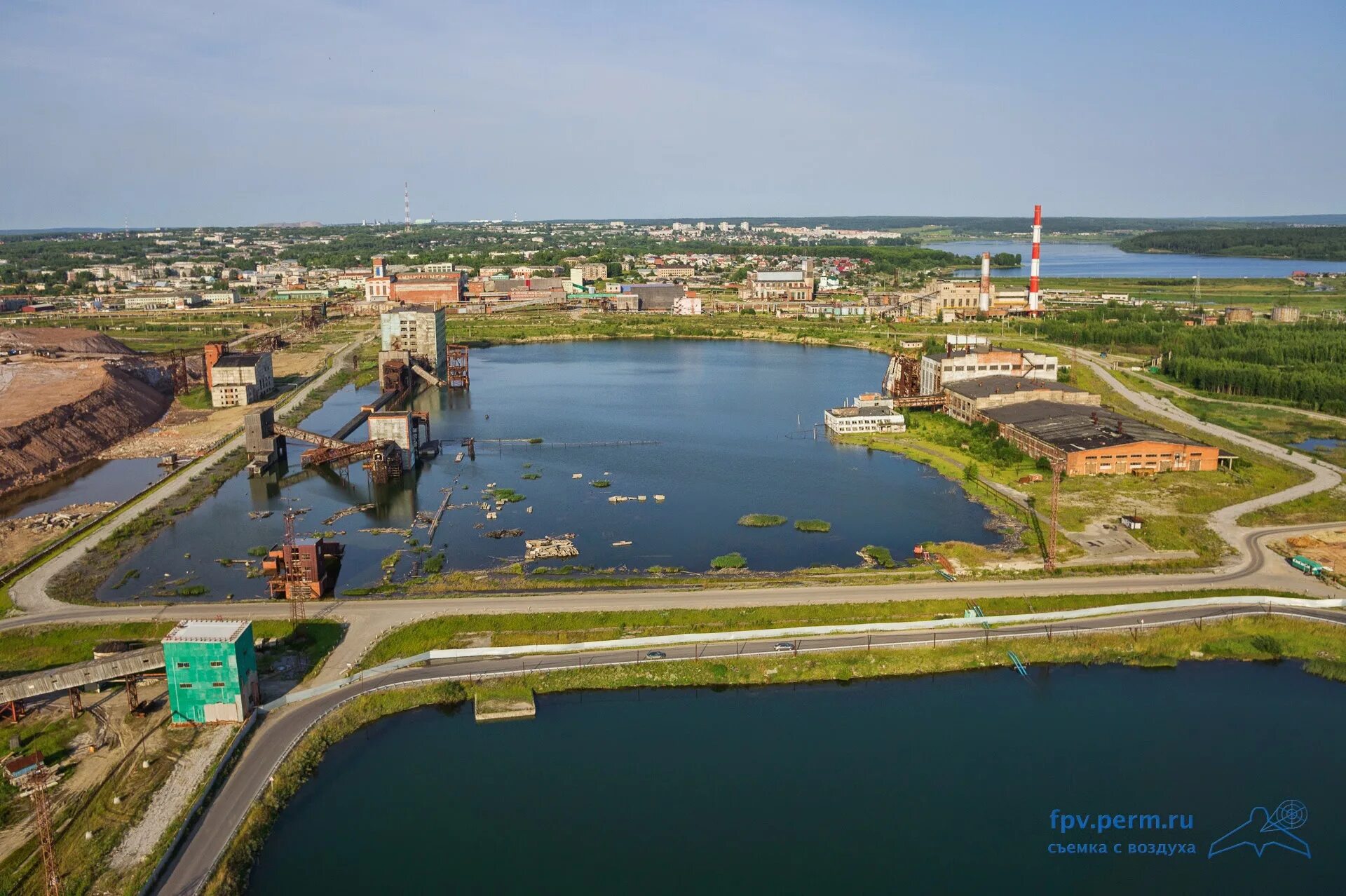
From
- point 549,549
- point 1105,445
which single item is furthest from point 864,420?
point 549,549

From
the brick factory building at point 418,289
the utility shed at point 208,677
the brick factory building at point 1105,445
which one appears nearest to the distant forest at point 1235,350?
the brick factory building at point 1105,445

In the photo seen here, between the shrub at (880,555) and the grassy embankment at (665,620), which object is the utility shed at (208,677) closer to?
the grassy embankment at (665,620)

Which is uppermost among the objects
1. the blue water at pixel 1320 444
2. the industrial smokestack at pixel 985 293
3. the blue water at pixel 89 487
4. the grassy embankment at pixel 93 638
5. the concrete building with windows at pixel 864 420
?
the industrial smokestack at pixel 985 293

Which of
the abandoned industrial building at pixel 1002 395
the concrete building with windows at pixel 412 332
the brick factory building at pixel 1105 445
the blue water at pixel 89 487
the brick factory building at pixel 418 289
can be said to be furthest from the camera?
the brick factory building at pixel 418 289

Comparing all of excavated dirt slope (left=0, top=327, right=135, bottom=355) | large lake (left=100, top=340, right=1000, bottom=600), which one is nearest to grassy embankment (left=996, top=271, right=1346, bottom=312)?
large lake (left=100, top=340, right=1000, bottom=600)

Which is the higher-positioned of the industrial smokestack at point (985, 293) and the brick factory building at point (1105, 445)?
the industrial smokestack at point (985, 293)

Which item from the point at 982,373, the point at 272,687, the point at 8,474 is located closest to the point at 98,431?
the point at 8,474
